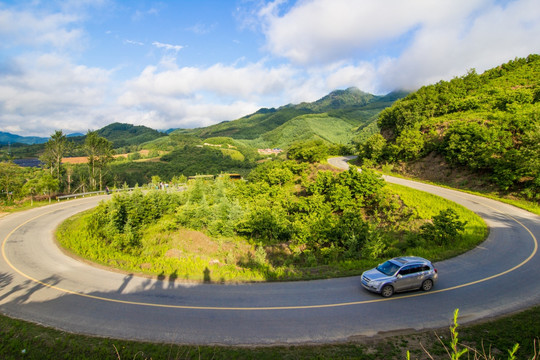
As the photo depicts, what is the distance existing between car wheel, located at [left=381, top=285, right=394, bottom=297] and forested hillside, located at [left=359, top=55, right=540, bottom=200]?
23354 millimetres

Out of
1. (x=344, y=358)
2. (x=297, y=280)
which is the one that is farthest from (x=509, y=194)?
(x=344, y=358)

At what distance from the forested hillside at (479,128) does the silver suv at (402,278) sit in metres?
21.6

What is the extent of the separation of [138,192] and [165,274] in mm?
14561

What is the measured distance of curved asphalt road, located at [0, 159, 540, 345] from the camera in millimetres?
9727

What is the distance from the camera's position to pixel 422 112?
48844mm

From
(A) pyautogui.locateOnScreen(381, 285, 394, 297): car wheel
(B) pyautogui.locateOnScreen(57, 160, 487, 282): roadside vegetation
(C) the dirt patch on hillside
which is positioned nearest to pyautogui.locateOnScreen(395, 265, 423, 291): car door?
(A) pyautogui.locateOnScreen(381, 285, 394, 297): car wheel

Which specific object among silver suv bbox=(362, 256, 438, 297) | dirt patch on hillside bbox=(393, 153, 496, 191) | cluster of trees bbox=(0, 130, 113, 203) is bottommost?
silver suv bbox=(362, 256, 438, 297)

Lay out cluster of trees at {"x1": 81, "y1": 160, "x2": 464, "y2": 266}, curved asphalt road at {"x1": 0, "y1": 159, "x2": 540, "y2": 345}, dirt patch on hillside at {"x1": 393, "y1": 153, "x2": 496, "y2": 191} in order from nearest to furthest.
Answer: curved asphalt road at {"x1": 0, "y1": 159, "x2": 540, "y2": 345} < cluster of trees at {"x1": 81, "y1": 160, "x2": 464, "y2": 266} < dirt patch on hillside at {"x1": 393, "y1": 153, "x2": 496, "y2": 191}

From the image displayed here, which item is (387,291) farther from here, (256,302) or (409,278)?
(256,302)

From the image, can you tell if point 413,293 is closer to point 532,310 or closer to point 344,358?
point 532,310

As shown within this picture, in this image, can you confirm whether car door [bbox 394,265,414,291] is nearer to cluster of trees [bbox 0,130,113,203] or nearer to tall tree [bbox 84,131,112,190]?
cluster of trees [bbox 0,130,113,203]

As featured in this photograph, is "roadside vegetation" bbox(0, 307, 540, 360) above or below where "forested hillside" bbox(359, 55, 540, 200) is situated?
below

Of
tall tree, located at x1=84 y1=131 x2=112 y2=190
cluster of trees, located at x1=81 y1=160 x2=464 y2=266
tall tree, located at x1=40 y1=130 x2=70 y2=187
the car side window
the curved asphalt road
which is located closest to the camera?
the curved asphalt road

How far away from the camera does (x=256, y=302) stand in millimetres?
11531
